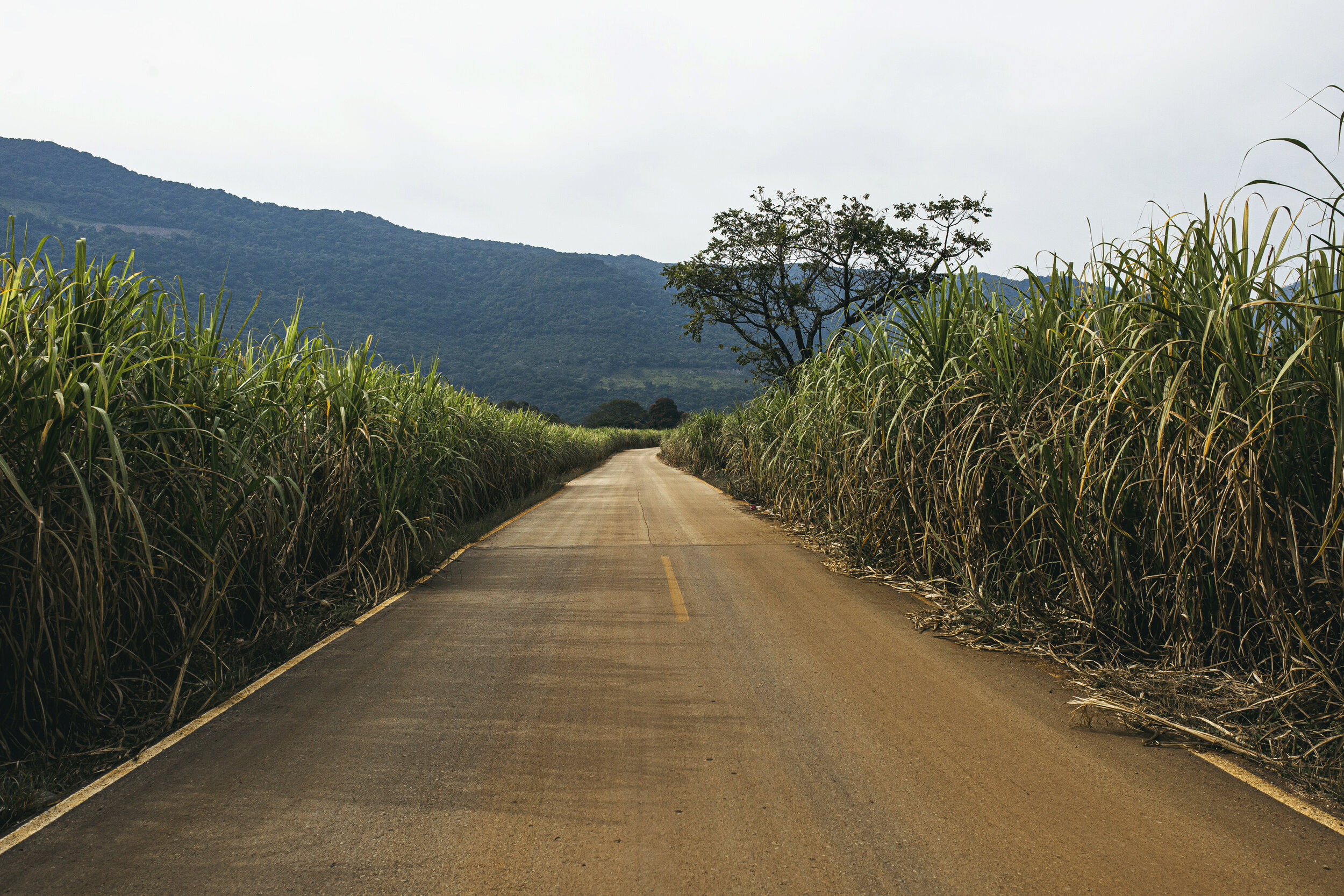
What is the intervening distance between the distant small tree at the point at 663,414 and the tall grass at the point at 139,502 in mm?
103383

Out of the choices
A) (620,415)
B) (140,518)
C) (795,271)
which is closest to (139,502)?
(140,518)

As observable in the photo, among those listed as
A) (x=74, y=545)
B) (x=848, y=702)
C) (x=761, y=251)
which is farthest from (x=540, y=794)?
(x=761, y=251)

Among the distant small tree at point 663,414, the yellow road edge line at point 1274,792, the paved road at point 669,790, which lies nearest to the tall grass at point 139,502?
the paved road at point 669,790

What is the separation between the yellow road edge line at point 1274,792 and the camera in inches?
103

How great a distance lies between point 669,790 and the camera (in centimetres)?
296

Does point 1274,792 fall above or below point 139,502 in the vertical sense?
below

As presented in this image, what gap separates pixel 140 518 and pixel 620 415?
349 feet

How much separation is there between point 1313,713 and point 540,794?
3.55 meters

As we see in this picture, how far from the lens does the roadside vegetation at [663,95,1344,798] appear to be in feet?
11.1

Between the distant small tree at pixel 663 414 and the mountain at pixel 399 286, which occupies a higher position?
the mountain at pixel 399 286

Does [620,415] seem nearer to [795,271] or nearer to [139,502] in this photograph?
[795,271]

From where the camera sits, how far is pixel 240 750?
3357 mm

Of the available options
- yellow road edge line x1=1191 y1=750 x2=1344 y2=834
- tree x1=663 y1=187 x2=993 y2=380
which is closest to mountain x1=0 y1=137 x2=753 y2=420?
tree x1=663 y1=187 x2=993 y2=380

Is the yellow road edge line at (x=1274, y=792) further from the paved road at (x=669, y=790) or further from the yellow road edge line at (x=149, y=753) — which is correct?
the yellow road edge line at (x=149, y=753)
